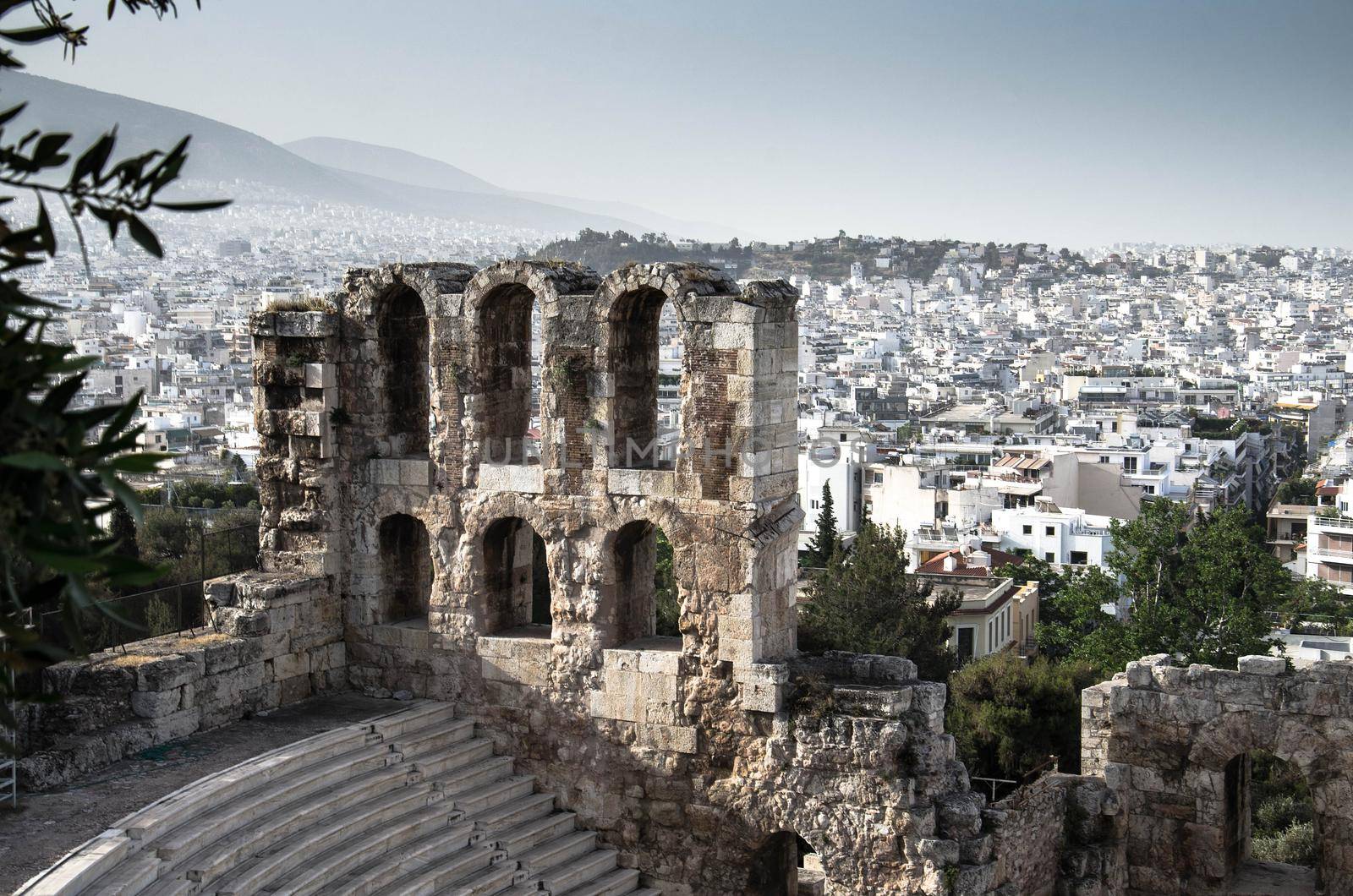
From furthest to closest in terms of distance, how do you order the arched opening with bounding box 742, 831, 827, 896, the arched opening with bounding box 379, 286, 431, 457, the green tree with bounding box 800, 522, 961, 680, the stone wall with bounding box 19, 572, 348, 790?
the green tree with bounding box 800, 522, 961, 680 < the arched opening with bounding box 379, 286, 431, 457 < the arched opening with bounding box 742, 831, 827, 896 < the stone wall with bounding box 19, 572, 348, 790

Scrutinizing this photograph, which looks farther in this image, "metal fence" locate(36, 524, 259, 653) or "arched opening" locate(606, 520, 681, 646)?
"arched opening" locate(606, 520, 681, 646)

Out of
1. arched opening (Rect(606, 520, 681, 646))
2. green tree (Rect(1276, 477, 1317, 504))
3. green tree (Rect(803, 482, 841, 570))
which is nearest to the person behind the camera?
arched opening (Rect(606, 520, 681, 646))

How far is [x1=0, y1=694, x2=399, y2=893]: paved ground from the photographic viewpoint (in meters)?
12.9

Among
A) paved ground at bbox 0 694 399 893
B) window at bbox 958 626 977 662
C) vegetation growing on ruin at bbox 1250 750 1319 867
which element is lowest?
window at bbox 958 626 977 662

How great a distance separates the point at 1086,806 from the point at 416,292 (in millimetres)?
9159

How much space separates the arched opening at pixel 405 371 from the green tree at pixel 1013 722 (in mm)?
10053

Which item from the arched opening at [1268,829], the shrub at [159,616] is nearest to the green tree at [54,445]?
the arched opening at [1268,829]

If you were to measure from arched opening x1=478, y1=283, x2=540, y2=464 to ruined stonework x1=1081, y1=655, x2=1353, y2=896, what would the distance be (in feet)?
23.4

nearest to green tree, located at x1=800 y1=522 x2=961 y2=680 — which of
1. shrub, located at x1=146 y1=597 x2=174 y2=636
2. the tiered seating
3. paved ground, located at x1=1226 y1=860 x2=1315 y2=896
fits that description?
shrub, located at x1=146 y1=597 x2=174 y2=636

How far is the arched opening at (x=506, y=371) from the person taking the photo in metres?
17.8

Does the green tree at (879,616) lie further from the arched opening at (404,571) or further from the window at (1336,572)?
the window at (1336,572)

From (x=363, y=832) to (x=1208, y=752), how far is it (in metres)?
9.19

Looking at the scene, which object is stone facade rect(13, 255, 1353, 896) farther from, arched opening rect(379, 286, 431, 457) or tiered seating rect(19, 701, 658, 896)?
tiered seating rect(19, 701, 658, 896)

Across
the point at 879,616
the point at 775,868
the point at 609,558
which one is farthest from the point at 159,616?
the point at 879,616
